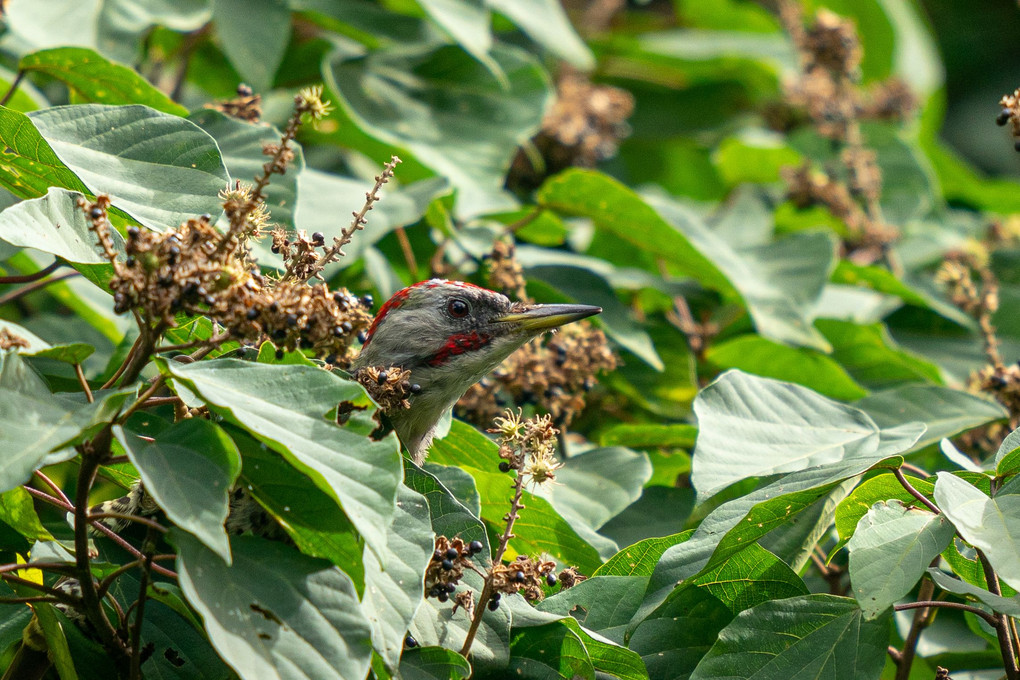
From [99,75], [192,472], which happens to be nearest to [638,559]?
[192,472]

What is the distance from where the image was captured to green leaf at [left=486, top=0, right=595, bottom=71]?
443 cm

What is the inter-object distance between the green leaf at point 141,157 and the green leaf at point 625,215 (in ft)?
5.12

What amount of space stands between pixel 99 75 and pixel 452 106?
160 centimetres

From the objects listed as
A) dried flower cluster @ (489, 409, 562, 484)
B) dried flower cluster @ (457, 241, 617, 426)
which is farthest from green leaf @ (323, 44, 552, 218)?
dried flower cluster @ (489, 409, 562, 484)

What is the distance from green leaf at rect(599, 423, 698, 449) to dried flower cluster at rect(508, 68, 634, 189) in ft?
5.59

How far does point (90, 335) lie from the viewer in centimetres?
352

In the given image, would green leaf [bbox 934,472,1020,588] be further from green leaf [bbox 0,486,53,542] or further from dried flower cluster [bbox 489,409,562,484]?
green leaf [bbox 0,486,53,542]

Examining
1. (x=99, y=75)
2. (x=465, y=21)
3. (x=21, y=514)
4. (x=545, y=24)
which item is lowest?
(x=21, y=514)

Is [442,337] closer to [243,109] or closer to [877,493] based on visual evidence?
[243,109]

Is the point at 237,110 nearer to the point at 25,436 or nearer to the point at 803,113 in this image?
the point at 25,436

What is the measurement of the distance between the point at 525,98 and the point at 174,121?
2091 mm

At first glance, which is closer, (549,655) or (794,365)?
(549,655)

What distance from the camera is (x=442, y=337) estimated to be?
123 inches

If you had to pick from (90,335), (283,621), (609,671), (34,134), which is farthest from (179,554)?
(90,335)
